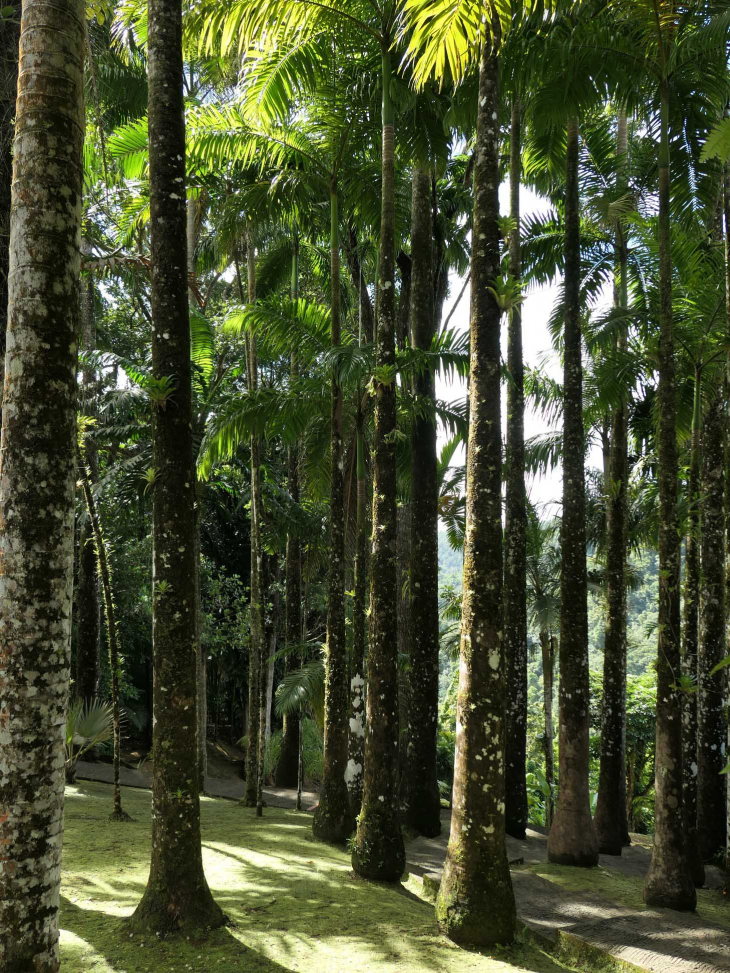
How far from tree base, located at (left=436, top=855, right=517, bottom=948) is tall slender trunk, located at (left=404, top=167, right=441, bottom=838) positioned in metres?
4.94

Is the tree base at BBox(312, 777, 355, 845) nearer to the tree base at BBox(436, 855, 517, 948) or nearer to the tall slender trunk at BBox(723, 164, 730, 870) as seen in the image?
the tree base at BBox(436, 855, 517, 948)

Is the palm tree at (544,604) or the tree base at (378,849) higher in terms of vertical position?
the palm tree at (544,604)

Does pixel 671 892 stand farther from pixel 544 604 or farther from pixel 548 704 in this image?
pixel 544 604

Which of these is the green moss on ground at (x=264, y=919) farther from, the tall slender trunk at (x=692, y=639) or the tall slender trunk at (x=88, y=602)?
the tall slender trunk at (x=88, y=602)

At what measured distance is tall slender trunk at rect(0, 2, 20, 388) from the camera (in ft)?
20.7

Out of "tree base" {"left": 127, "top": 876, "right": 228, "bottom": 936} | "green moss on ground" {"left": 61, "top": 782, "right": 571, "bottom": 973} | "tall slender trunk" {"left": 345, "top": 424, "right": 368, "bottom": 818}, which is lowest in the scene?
"green moss on ground" {"left": 61, "top": 782, "right": 571, "bottom": 973}

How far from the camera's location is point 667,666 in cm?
856

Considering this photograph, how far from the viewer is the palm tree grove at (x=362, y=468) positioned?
359 centimetres

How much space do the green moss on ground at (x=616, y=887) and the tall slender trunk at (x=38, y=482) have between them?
7.18 meters

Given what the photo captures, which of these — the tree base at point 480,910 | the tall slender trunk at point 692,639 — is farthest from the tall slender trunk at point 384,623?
the tall slender trunk at point 692,639

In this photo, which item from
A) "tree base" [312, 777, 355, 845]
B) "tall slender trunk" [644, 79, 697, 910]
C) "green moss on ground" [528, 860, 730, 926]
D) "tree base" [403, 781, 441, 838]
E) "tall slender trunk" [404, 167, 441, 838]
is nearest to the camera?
"tall slender trunk" [644, 79, 697, 910]

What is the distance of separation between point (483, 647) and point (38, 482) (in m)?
4.69

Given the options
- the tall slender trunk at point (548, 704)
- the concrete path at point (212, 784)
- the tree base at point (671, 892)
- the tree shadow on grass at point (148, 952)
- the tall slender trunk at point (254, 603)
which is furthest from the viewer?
the tall slender trunk at point (548, 704)

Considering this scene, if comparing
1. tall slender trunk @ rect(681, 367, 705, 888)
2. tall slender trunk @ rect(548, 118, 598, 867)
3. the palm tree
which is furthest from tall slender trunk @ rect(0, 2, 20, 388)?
the palm tree
